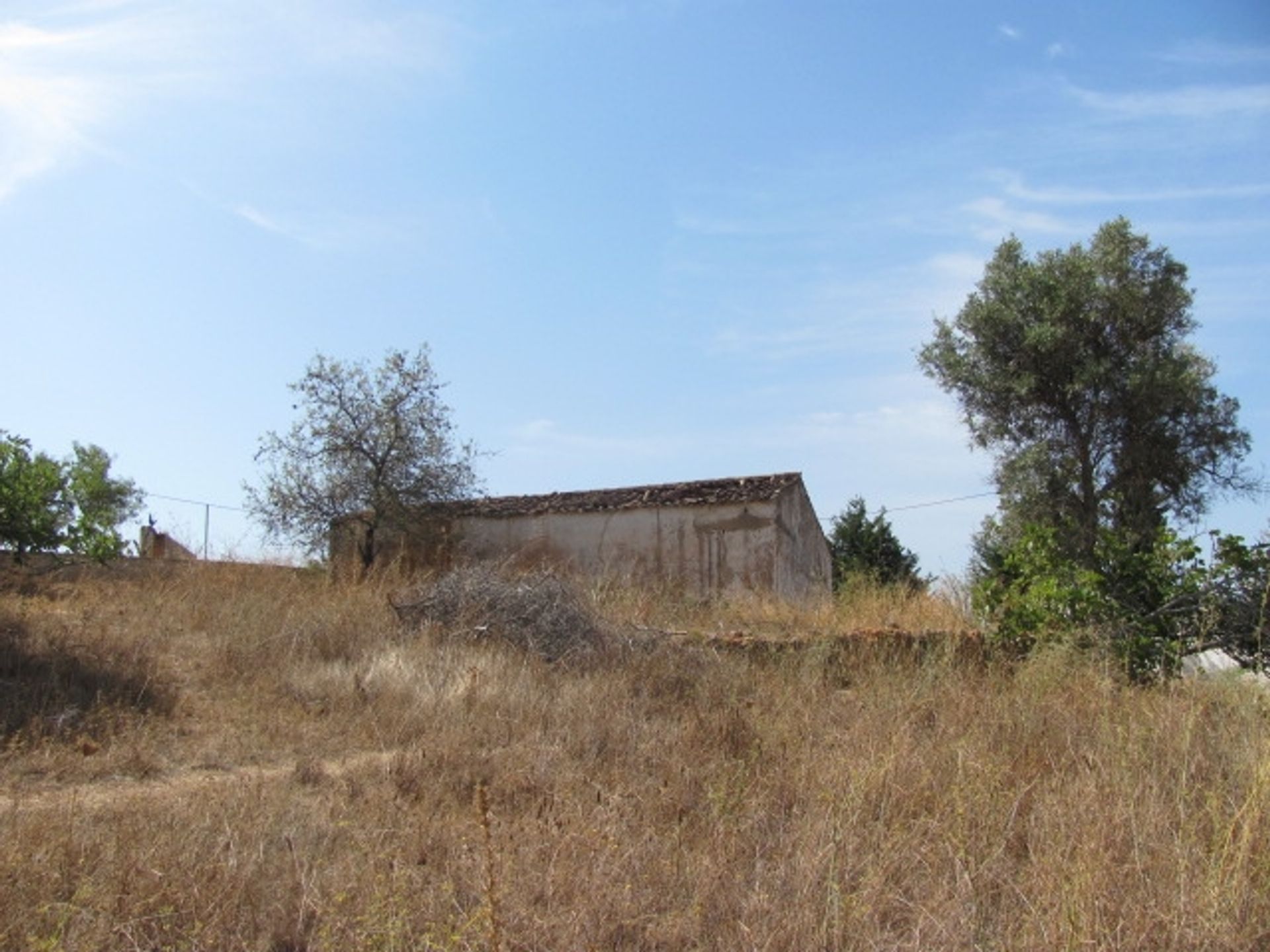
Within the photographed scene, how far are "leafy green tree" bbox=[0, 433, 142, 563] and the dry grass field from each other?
682mm

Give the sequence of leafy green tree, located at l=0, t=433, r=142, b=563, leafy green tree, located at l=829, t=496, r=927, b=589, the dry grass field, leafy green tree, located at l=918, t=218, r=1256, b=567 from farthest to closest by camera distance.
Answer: leafy green tree, located at l=829, t=496, r=927, b=589
leafy green tree, located at l=918, t=218, r=1256, b=567
leafy green tree, located at l=0, t=433, r=142, b=563
the dry grass field

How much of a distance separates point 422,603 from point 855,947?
761 cm

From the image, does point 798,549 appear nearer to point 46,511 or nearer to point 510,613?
point 510,613

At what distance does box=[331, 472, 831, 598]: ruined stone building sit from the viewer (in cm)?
2053

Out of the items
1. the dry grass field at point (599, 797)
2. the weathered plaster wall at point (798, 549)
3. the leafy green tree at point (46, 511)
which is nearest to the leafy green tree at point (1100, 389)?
the weathered plaster wall at point (798, 549)

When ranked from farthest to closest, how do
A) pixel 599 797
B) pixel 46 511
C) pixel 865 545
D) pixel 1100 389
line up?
1. pixel 865 545
2. pixel 1100 389
3. pixel 46 511
4. pixel 599 797

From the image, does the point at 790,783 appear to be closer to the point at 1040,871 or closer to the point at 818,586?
the point at 1040,871

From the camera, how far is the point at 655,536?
70.6 ft

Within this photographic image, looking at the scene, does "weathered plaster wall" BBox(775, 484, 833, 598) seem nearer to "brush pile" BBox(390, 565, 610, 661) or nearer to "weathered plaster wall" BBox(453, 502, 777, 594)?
"weathered plaster wall" BBox(453, 502, 777, 594)

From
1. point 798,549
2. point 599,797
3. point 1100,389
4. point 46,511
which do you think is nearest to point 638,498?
point 798,549

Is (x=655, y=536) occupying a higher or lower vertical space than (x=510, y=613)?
higher

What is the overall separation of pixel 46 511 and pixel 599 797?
7062 mm

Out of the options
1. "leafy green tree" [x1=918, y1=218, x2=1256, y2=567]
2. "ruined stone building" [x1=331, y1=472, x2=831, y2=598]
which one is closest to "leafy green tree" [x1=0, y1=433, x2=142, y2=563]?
"ruined stone building" [x1=331, y1=472, x2=831, y2=598]

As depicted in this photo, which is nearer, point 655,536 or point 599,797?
point 599,797
